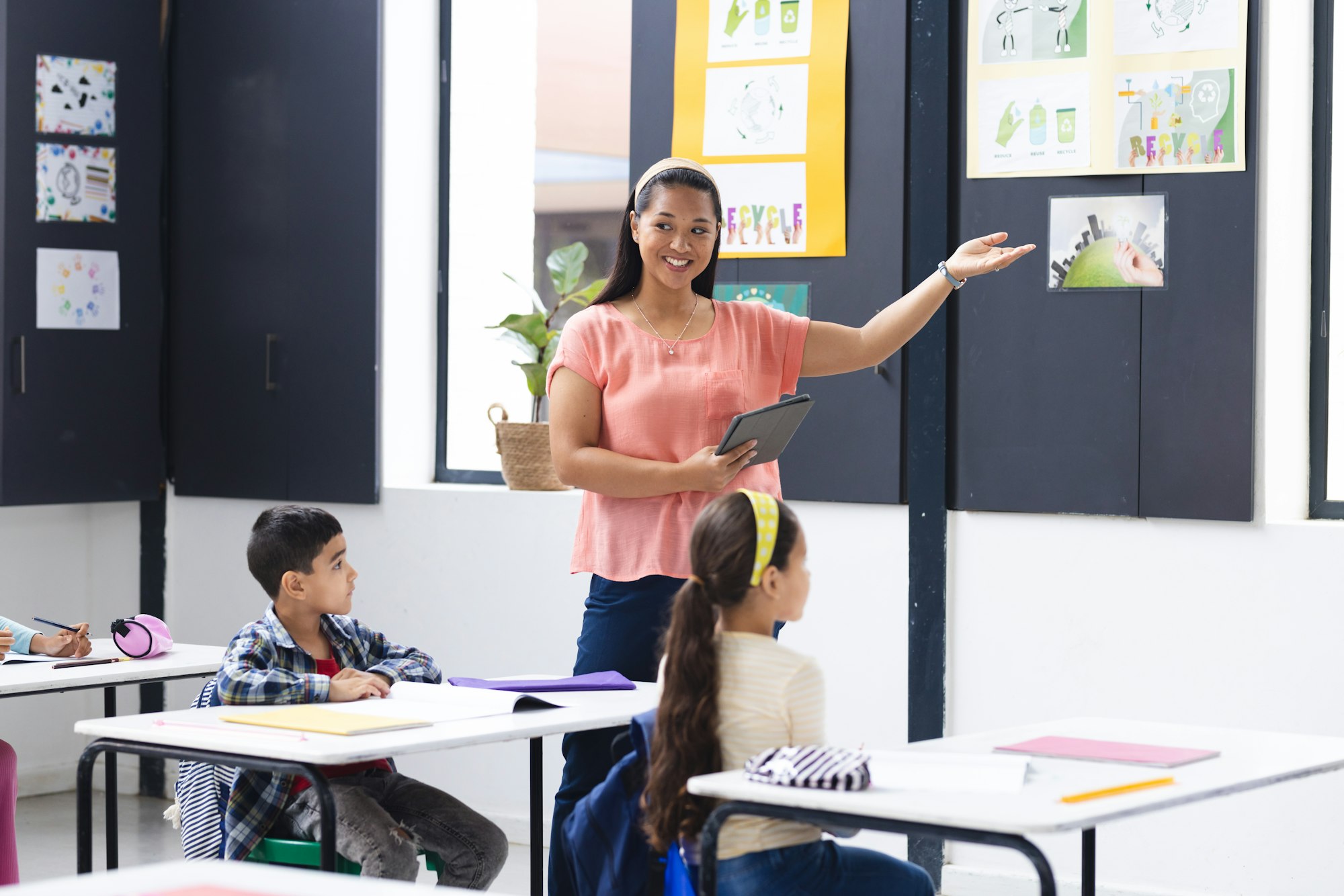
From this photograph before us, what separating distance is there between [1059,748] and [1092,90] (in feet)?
6.50

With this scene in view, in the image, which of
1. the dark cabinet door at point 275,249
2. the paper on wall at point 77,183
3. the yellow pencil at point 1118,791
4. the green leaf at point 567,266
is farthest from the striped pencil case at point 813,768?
the paper on wall at point 77,183

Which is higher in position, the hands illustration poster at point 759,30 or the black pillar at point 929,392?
the hands illustration poster at point 759,30

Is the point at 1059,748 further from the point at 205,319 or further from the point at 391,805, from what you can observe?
the point at 205,319

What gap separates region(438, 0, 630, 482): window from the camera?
15.4ft

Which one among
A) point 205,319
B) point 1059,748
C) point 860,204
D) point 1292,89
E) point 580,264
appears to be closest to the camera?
point 1059,748

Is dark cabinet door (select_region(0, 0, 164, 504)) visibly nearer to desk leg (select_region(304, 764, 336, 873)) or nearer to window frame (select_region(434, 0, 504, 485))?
window frame (select_region(434, 0, 504, 485))

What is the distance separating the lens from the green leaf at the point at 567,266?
4473 mm

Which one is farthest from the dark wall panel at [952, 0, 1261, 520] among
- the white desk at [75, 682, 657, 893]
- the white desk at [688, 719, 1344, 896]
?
the white desk at [75, 682, 657, 893]

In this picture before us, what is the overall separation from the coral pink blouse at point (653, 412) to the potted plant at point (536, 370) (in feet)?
5.12

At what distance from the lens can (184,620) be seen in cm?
511

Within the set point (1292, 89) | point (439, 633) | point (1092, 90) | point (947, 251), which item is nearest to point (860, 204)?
point (947, 251)

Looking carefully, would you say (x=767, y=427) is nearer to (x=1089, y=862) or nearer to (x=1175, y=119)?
(x=1089, y=862)

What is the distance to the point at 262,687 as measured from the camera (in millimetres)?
2600

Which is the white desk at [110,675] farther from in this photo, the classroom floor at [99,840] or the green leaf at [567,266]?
the green leaf at [567,266]
